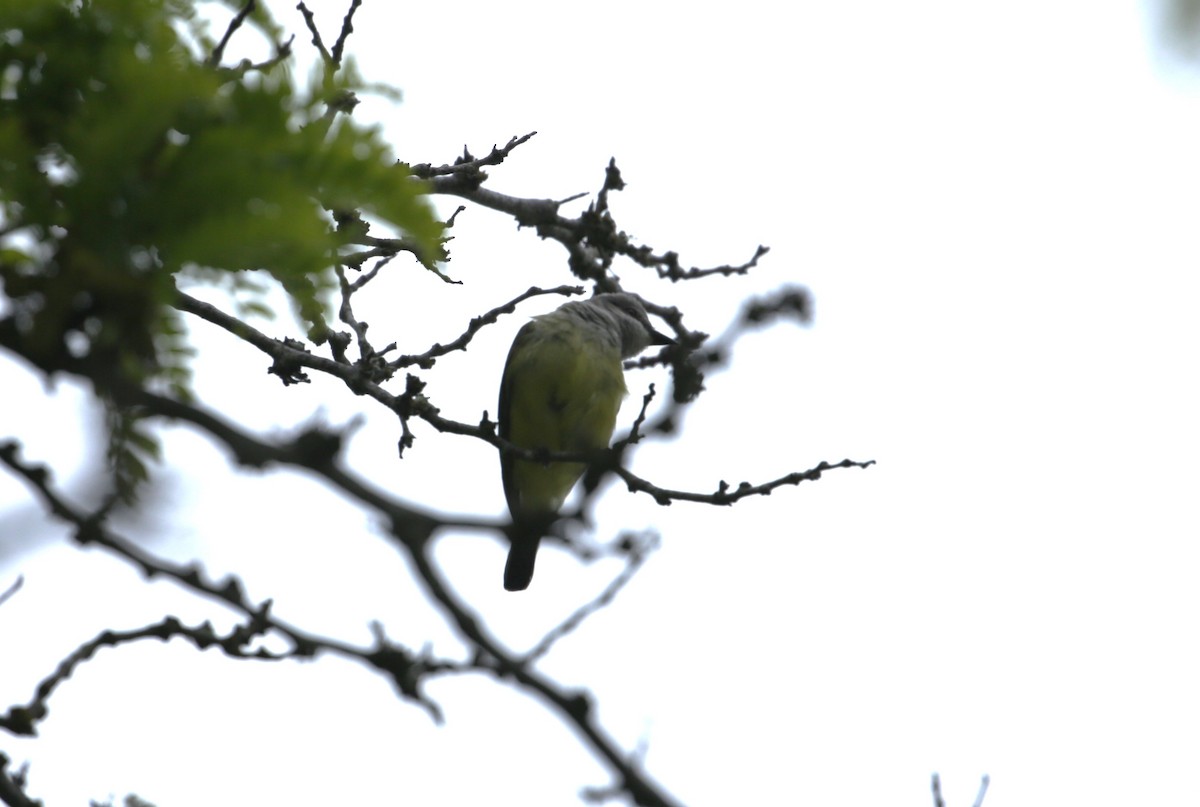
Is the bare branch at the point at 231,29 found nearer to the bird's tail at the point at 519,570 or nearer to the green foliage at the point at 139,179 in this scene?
the green foliage at the point at 139,179

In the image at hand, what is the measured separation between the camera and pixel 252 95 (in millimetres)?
2203

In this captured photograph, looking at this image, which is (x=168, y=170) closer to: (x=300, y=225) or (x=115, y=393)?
(x=300, y=225)

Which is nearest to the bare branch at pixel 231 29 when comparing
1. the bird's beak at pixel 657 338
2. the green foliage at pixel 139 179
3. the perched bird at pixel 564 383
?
the green foliage at pixel 139 179

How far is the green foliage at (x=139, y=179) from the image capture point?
208 centimetres

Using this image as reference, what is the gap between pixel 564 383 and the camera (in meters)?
7.63

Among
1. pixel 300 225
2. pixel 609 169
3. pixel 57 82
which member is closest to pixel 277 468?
pixel 300 225

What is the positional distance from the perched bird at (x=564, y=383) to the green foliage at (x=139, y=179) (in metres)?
4.84

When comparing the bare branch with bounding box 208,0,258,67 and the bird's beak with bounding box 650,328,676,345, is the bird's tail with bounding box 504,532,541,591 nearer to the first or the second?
the bird's beak with bounding box 650,328,676,345

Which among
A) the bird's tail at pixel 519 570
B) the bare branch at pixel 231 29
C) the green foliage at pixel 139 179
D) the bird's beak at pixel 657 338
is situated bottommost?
the green foliage at pixel 139 179

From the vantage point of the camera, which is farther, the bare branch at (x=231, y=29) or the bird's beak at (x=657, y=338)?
the bird's beak at (x=657, y=338)

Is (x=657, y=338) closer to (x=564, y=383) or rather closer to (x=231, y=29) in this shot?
(x=564, y=383)

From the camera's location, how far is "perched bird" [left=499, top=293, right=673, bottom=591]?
7.64 meters

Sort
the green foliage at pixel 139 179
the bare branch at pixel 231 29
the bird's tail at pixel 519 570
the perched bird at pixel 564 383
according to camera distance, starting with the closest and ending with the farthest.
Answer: the green foliage at pixel 139 179 < the bare branch at pixel 231 29 < the perched bird at pixel 564 383 < the bird's tail at pixel 519 570

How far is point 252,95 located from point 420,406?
3136 mm
